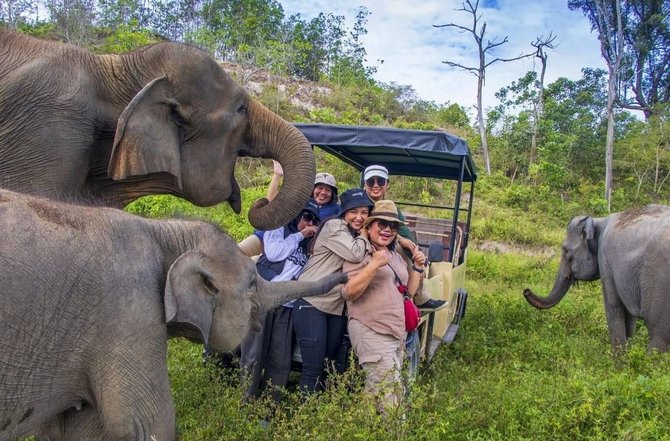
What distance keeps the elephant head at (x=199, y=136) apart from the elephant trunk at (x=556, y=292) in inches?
189

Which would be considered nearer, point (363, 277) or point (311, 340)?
point (363, 277)

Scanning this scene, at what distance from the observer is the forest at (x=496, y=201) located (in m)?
3.55

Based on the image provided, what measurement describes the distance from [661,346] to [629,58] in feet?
99.2

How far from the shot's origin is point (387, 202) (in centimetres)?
388

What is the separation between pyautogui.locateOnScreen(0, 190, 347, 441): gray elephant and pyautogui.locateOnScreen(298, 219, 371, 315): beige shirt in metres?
1.14

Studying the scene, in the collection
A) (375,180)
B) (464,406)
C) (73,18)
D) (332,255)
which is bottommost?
(464,406)

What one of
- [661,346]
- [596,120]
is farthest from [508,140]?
[661,346]

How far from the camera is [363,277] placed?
11.8ft

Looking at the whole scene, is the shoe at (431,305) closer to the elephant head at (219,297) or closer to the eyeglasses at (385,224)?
the eyeglasses at (385,224)

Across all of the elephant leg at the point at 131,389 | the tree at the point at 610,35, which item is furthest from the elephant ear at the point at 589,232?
the tree at the point at 610,35

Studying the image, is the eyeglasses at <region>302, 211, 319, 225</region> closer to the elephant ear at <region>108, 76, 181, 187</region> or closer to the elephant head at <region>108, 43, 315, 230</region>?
the elephant head at <region>108, 43, 315, 230</region>

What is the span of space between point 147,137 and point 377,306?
161 cm

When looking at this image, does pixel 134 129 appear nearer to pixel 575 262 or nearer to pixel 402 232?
pixel 402 232

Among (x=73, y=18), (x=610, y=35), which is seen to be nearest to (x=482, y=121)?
(x=610, y=35)
